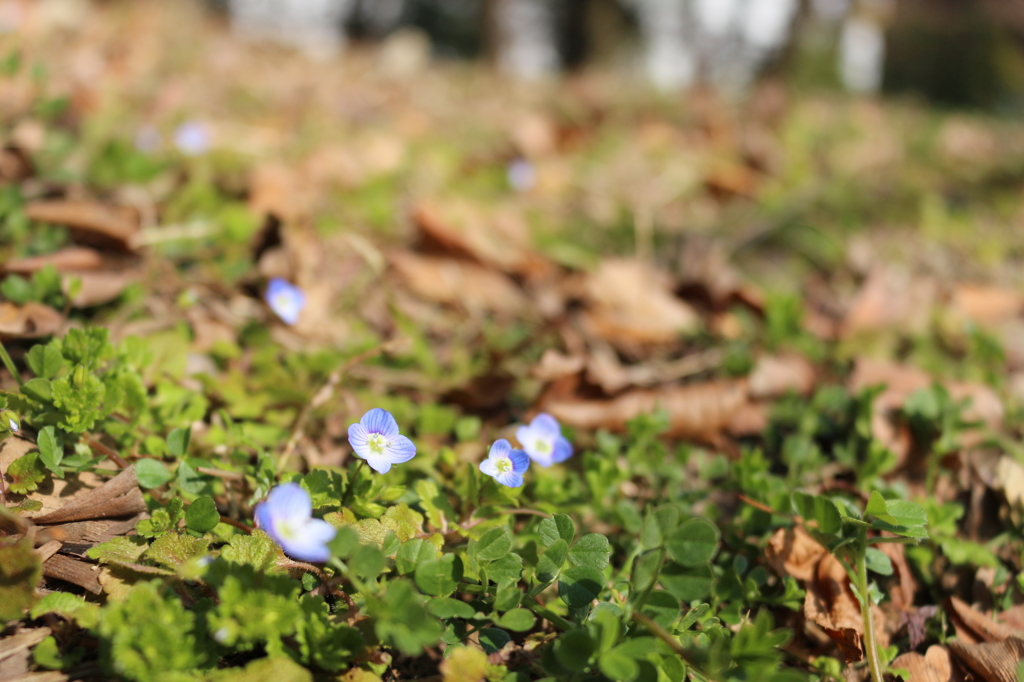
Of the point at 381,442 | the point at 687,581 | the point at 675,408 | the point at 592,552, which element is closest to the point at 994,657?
the point at 687,581

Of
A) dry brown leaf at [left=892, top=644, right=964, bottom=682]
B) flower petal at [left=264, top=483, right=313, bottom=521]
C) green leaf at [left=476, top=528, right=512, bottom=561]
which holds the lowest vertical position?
dry brown leaf at [left=892, top=644, right=964, bottom=682]

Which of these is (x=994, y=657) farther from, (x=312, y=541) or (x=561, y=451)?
(x=312, y=541)

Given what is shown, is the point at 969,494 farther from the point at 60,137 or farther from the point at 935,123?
the point at 935,123

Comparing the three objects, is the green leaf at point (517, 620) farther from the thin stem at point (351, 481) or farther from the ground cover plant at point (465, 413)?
the thin stem at point (351, 481)

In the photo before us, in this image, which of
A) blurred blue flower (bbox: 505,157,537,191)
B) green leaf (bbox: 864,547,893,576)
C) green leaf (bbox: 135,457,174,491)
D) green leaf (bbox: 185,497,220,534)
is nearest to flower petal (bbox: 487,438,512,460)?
green leaf (bbox: 185,497,220,534)

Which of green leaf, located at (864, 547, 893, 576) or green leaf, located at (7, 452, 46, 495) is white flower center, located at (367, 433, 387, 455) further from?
green leaf, located at (864, 547, 893, 576)

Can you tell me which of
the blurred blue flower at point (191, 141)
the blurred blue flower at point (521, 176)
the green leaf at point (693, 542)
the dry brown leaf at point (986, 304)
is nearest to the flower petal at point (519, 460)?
the green leaf at point (693, 542)

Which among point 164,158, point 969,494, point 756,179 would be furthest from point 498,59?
point 969,494
